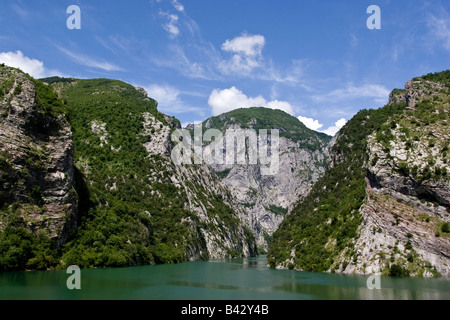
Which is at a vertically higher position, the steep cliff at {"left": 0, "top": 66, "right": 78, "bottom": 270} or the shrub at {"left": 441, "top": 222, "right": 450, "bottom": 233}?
the steep cliff at {"left": 0, "top": 66, "right": 78, "bottom": 270}

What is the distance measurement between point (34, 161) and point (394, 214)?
2762 inches

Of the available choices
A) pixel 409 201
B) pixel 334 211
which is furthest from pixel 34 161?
pixel 409 201

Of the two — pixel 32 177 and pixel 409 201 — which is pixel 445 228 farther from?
pixel 32 177

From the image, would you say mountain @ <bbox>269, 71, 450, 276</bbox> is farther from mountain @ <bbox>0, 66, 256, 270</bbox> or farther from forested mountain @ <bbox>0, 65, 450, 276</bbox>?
mountain @ <bbox>0, 66, 256, 270</bbox>

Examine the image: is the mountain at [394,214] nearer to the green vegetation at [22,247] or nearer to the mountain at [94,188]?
the mountain at [94,188]

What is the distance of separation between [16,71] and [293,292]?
7910cm

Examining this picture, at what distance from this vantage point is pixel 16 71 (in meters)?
83.3

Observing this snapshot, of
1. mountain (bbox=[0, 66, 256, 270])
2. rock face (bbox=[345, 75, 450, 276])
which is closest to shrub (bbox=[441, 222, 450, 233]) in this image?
rock face (bbox=[345, 75, 450, 276])

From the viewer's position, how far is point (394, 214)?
65.9 metres

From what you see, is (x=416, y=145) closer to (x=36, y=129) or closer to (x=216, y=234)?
(x=36, y=129)

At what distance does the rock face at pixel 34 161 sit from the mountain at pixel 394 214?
2136 inches

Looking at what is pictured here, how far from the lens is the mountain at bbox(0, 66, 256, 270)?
66375 mm

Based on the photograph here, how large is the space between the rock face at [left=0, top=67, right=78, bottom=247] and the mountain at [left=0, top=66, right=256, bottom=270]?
0.20m

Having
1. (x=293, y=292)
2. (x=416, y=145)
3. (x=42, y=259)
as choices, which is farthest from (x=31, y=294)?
(x=416, y=145)
